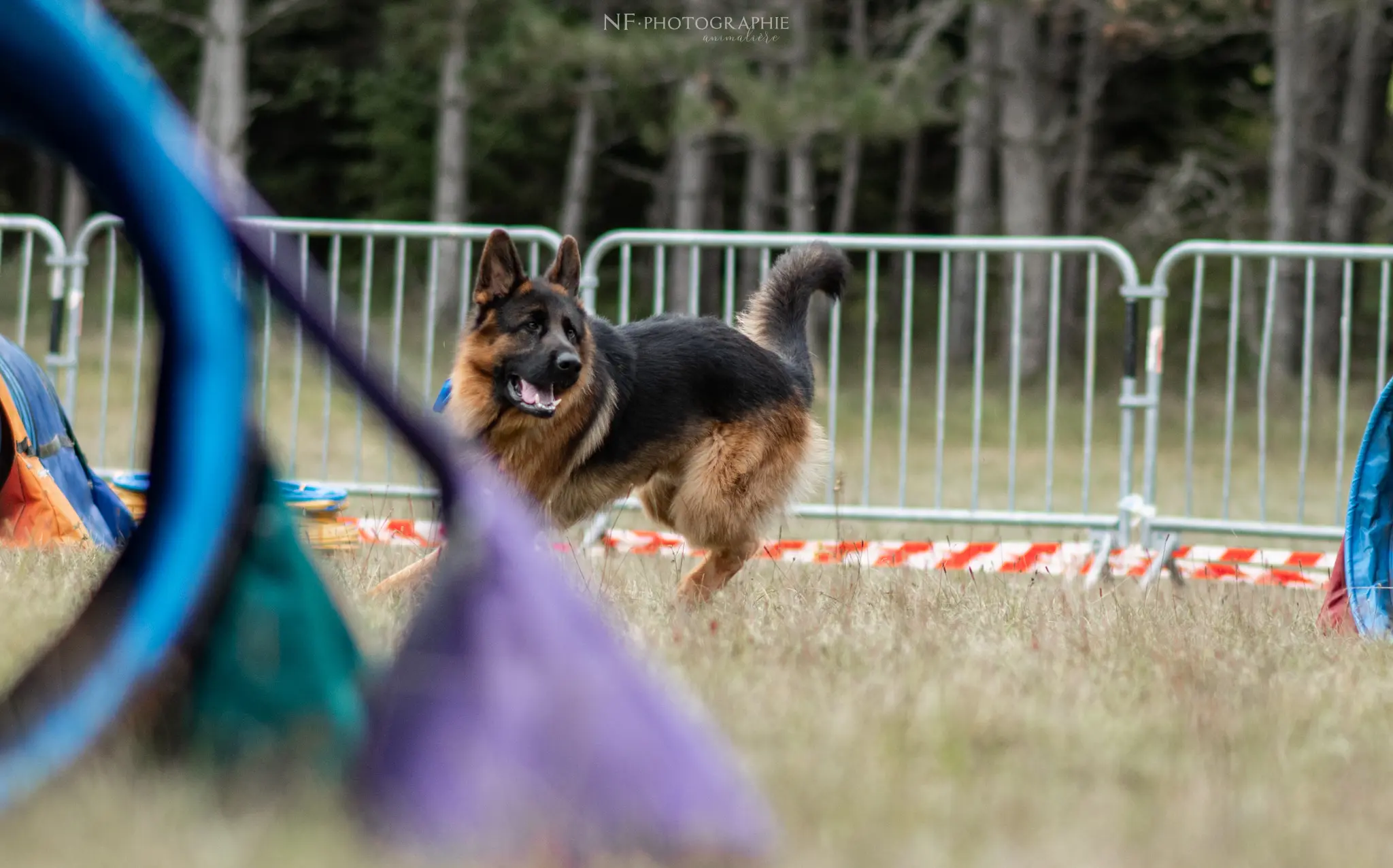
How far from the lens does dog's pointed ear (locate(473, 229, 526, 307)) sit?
5.45m

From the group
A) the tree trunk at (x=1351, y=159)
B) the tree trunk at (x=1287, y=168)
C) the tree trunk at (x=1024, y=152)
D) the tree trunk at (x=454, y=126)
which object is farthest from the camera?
the tree trunk at (x=454, y=126)

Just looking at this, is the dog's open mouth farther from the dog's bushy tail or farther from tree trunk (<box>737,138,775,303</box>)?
tree trunk (<box>737,138,775,303</box>)

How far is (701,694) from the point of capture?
295 centimetres

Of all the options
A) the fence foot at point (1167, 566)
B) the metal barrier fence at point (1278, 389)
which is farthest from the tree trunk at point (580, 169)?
the fence foot at point (1167, 566)

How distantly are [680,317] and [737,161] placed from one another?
82.0 feet

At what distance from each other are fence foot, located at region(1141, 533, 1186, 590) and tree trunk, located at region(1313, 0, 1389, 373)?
12976 mm

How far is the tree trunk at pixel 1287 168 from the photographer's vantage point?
17.9 meters

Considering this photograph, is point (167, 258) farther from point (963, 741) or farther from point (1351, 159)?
point (1351, 159)

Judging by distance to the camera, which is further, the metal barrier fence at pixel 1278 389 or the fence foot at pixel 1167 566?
the metal barrier fence at pixel 1278 389

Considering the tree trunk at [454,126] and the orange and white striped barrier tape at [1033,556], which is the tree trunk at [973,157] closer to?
the tree trunk at [454,126]

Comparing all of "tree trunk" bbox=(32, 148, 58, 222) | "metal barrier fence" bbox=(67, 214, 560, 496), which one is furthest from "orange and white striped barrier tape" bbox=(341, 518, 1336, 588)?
"tree trunk" bbox=(32, 148, 58, 222)

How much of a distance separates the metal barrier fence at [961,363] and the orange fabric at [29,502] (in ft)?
2.53

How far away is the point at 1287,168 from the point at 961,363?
5164mm

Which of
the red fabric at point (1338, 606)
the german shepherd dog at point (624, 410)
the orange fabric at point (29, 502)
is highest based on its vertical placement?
the german shepherd dog at point (624, 410)
